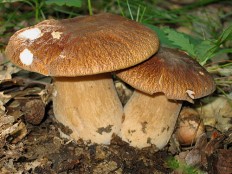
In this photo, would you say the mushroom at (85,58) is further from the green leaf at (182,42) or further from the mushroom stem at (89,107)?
the green leaf at (182,42)

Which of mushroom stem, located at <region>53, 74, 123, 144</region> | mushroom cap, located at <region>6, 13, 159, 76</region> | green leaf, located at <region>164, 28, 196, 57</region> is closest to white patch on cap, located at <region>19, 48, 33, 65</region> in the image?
mushroom cap, located at <region>6, 13, 159, 76</region>

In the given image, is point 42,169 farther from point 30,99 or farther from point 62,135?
point 30,99

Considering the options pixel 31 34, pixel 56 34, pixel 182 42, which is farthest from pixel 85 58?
pixel 182 42

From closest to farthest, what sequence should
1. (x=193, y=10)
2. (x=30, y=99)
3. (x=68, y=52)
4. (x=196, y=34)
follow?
(x=68, y=52)
(x=30, y=99)
(x=196, y=34)
(x=193, y=10)

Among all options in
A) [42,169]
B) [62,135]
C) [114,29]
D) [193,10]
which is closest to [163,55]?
[114,29]

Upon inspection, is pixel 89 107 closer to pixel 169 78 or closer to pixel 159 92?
pixel 159 92

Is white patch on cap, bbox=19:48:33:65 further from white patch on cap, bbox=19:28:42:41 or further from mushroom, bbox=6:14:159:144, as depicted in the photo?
white patch on cap, bbox=19:28:42:41

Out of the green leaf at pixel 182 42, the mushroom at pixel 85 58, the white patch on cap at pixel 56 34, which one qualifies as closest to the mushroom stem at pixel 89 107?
the mushroom at pixel 85 58
